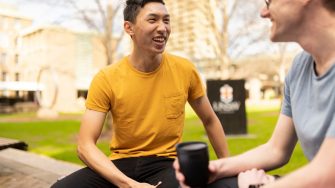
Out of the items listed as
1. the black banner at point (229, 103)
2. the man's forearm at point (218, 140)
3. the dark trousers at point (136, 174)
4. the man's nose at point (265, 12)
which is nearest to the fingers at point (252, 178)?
the dark trousers at point (136, 174)

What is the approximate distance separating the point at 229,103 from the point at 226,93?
314 millimetres

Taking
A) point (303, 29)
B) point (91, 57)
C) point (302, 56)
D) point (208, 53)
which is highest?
point (303, 29)

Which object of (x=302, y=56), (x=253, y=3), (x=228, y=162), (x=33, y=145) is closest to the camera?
(x=302, y=56)

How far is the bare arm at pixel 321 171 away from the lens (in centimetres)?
147

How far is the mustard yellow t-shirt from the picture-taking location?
2691mm

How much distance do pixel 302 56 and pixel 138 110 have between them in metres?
1.23

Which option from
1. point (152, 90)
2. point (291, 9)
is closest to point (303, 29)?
point (291, 9)

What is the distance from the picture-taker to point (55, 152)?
8.73 m

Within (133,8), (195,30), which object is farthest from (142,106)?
(195,30)

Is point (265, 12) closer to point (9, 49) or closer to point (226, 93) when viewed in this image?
point (226, 93)

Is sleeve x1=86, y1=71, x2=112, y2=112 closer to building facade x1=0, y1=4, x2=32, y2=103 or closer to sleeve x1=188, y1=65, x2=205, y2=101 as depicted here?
sleeve x1=188, y1=65, x2=205, y2=101

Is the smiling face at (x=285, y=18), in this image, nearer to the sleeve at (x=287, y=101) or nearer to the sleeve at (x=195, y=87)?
the sleeve at (x=287, y=101)

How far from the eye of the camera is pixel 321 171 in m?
1.47

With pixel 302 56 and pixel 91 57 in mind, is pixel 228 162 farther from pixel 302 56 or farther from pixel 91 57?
pixel 91 57
